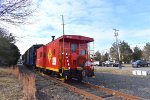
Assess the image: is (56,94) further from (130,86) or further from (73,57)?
(130,86)

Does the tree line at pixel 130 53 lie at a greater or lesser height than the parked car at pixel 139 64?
greater

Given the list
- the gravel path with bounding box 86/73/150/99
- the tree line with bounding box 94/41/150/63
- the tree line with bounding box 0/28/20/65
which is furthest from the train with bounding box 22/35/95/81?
the tree line with bounding box 94/41/150/63

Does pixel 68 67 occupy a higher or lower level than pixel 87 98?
higher

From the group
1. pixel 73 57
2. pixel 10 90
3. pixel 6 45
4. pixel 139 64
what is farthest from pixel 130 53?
pixel 10 90

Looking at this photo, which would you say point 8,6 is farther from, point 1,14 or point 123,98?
point 123,98

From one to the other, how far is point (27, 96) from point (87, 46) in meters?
9.31

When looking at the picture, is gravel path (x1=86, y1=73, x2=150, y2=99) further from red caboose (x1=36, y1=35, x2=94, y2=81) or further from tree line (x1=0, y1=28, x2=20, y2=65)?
tree line (x1=0, y1=28, x2=20, y2=65)

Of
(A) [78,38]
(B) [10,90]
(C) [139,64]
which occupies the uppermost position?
(A) [78,38]

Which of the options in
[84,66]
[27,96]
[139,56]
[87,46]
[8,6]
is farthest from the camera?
[139,56]

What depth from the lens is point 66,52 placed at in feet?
61.0

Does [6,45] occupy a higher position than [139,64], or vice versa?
[6,45]

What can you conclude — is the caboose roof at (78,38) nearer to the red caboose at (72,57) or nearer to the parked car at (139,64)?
the red caboose at (72,57)

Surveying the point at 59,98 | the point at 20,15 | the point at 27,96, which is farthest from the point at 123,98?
the point at 20,15

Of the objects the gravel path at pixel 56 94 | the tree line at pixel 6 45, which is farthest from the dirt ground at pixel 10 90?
the tree line at pixel 6 45
